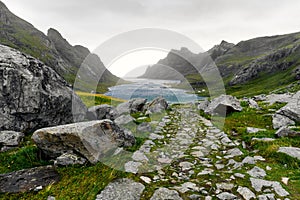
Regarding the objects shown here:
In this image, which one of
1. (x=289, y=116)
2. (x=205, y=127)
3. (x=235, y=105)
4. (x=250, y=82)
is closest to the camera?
(x=289, y=116)

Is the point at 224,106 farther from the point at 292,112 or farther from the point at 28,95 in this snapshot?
the point at 28,95

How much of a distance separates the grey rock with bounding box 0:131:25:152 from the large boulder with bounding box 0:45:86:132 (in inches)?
23.5

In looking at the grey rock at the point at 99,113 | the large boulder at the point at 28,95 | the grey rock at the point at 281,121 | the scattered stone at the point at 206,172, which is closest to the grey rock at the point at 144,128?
the large boulder at the point at 28,95

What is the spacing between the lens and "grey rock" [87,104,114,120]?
1686 centimetres

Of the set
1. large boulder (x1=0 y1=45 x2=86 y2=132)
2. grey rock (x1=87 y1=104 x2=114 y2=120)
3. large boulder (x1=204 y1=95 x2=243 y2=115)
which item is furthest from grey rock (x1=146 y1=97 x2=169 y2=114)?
large boulder (x1=0 y1=45 x2=86 y2=132)

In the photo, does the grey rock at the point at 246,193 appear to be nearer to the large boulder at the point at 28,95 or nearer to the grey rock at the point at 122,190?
the grey rock at the point at 122,190

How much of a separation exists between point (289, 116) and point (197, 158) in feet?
25.0

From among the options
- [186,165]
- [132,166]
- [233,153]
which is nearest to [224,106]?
[233,153]

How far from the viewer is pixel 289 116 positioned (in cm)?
1248

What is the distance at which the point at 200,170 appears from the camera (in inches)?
298

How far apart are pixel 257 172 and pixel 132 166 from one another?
4417 mm

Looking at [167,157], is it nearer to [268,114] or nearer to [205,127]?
[205,127]

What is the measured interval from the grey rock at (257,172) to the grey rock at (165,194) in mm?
2856

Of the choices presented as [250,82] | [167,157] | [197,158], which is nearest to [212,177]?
[197,158]
